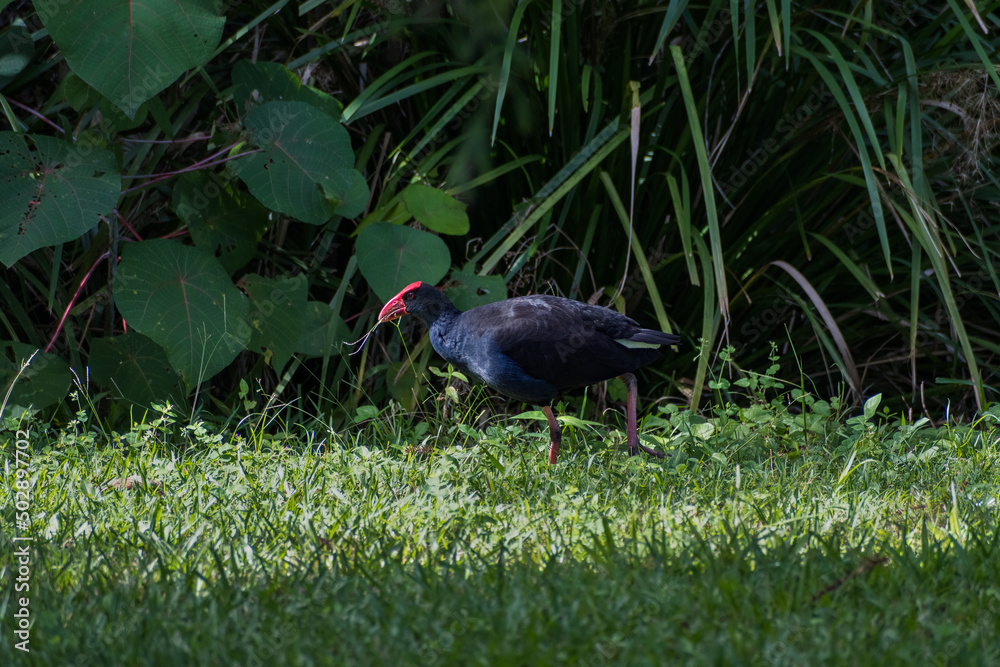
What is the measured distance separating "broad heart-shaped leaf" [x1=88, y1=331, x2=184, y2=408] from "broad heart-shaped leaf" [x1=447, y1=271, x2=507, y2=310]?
3.52 ft

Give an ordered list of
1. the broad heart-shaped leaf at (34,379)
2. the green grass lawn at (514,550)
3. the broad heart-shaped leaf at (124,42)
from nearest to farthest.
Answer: the green grass lawn at (514,550) → the broad heart-shaped leaf at (124,42) → the broad heart-shaped leaf at (34,379)

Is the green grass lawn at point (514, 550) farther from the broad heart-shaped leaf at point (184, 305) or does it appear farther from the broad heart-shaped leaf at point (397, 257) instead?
the broad heart-shaped leaf at point (397, 257)

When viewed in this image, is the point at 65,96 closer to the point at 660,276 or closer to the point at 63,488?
the point at 63,488

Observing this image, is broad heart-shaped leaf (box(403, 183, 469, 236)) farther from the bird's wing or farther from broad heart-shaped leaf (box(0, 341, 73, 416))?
broad heart-shaped leaf (box(0, 341, 73, 416))

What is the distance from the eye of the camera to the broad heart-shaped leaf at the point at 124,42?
2881mm

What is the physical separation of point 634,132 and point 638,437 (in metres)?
1.02

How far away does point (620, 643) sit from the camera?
1.71 metres

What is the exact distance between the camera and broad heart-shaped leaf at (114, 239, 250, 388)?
10.5ft

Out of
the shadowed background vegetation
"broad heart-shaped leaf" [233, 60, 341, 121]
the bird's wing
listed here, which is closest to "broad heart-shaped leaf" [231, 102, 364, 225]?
the shadowed background vegetation

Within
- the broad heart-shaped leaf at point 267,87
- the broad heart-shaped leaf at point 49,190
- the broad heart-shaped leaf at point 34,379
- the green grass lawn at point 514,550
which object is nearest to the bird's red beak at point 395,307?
the green grass lawn at point 514,550

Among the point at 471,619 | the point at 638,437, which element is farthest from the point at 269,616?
the point at 638,437

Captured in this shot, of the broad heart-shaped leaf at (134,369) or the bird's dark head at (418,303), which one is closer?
the bird's dark head at (418,303)

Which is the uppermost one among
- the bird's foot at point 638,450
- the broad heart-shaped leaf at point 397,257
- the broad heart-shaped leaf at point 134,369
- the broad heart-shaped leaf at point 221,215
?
the broad heart-shaped leaf at point 221,215

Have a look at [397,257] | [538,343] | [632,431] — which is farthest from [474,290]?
[632,431]
